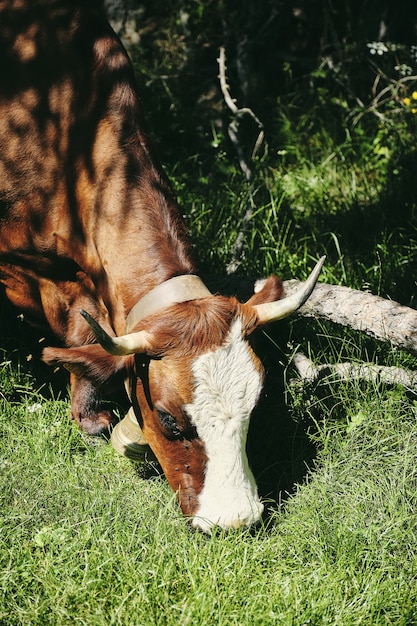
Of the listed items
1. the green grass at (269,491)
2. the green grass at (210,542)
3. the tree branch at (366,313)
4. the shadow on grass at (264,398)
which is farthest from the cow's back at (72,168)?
the tree branch at (366,313)

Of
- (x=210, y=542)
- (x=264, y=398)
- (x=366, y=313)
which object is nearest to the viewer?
(x=210, y=542)

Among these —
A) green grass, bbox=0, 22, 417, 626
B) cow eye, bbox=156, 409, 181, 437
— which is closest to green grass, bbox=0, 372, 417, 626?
green grass, bbox=0, 22, 417, 626

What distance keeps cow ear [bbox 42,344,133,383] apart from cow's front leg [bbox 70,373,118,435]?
1132mm

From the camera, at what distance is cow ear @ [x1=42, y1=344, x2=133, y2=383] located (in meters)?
3.85

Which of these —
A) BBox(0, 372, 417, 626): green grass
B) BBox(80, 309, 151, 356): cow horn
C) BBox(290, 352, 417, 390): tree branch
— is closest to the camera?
BBox(80, 309, 151, 356): cow horn

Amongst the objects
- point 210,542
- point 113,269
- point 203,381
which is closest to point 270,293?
point 203,381

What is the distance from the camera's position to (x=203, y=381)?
3695 millimetres

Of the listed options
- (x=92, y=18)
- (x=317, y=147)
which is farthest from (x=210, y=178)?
(x=92, y=18)

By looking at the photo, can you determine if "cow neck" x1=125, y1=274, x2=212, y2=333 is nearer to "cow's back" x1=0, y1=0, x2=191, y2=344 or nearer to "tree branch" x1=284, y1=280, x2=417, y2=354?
"cow's back" x1=0, y1=0, x2=191, y2=344

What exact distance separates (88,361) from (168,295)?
1.76 ft

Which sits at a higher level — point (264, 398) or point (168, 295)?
point (168, 295)

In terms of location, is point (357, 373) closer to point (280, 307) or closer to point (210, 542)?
point (280, 307)

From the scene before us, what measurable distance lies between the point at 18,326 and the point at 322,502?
107 inches

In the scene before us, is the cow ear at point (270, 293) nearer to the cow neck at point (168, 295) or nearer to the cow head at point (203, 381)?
the cow head at point (203, 381)
